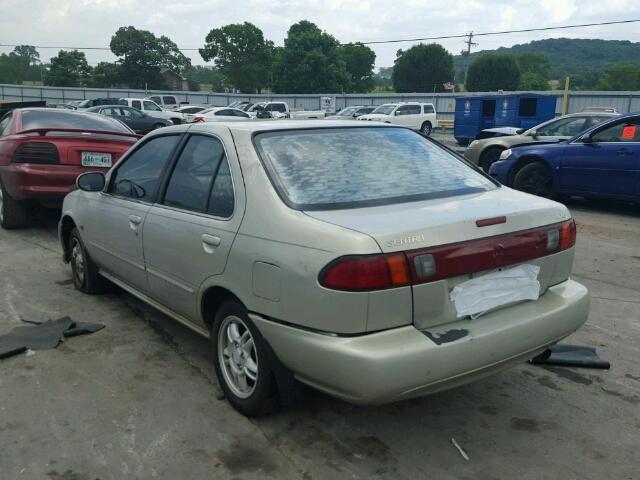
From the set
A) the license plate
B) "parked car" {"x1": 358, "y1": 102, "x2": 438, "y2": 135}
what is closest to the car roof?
the license plate

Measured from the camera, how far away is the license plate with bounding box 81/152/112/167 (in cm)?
716

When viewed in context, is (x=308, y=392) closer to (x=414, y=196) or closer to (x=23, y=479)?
(x=414, y=196)

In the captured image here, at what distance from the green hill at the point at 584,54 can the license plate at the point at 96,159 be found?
98.8 m

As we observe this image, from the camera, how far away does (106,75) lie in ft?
286

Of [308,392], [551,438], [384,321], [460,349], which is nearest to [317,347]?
[384,321]

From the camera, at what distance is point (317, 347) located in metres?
2.54

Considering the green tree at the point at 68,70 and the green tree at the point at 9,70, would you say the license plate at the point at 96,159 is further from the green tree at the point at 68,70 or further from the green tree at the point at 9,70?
the green tree at the point at 9,70

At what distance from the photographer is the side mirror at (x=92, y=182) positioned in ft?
15.0

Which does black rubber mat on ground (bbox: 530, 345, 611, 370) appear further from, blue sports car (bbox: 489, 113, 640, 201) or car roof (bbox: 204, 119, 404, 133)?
blue sports car (bbox: 489, 113, 640, 201)

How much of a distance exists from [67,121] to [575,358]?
705 centimetres

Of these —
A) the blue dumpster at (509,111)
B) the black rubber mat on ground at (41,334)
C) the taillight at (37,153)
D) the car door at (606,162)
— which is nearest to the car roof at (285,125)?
the black rubber mat on ground at (41,334)

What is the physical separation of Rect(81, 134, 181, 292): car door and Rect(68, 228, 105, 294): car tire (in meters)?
0.23

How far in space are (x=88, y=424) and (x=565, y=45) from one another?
140501mm

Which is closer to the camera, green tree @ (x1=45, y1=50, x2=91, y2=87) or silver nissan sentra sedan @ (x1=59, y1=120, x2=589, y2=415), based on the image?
silver nissan sentra sedan @ (x1=59, y1=120, x2=589, y2=415)
